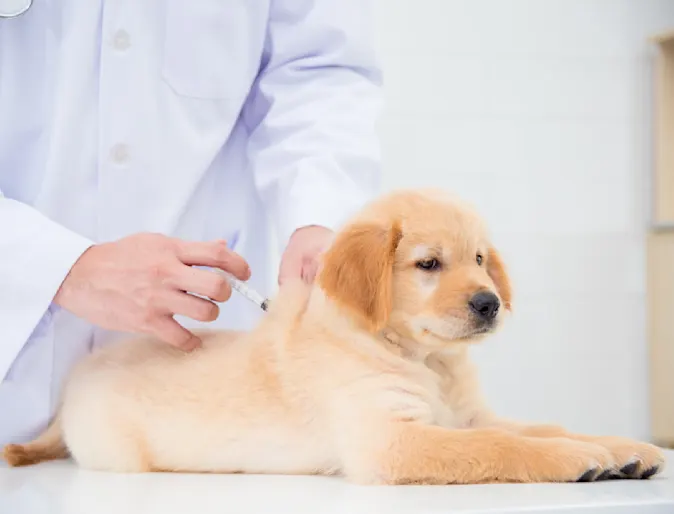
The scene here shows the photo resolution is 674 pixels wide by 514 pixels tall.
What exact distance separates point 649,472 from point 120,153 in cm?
69

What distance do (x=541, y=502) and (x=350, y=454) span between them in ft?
0.72

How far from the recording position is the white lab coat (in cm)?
103

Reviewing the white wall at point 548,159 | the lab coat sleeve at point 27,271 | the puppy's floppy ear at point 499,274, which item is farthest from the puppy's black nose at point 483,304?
the white wall at point 548,159

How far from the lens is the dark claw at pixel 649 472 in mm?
716

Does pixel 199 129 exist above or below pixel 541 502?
above

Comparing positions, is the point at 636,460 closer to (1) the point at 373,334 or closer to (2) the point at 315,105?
(1) the point at 373,334

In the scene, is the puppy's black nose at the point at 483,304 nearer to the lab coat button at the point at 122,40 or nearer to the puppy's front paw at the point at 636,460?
the puppy's front paw at the point at 636,460

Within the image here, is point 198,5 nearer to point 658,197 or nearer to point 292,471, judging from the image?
point 292,471

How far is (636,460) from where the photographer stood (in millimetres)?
711

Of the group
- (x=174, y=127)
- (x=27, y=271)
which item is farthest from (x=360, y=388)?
(x=174, y=127)

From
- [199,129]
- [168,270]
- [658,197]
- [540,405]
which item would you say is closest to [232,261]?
[168,270]

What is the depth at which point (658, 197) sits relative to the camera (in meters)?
3.11

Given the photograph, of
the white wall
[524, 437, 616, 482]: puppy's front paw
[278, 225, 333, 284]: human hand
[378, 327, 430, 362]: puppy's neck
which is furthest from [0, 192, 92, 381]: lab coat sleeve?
the white wall

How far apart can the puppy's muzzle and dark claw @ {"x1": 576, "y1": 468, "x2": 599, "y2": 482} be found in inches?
6.1
